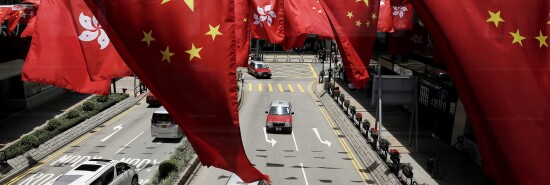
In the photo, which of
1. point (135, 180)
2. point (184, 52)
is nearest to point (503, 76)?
point (184, 52)

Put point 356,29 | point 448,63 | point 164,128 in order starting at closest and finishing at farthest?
point 448,63, point 356,29, point 164,128

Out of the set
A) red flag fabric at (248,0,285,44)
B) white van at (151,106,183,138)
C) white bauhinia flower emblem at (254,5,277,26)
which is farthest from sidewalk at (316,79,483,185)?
white bauhinia flower emblem at (254,5,277,26)

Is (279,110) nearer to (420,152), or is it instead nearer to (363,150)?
(363,150)

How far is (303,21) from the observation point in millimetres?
10172

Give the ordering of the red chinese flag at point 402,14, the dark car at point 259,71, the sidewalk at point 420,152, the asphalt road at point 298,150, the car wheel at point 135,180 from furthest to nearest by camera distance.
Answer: the dark car at point 259,71, the asphalt road at point 298,150, the sidewalk at point 420,152, the car wheel at point 135,180, the red chinese flag at point 402,14

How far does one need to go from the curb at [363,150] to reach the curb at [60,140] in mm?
16438

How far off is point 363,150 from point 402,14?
13.9 m

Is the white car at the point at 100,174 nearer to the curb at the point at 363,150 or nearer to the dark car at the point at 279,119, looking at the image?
the dark car at the point at 279,119

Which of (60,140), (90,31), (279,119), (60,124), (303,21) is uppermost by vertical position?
(303,21)

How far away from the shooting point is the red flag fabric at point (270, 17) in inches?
405

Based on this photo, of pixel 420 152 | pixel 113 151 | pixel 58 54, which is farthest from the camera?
pixel 113 151

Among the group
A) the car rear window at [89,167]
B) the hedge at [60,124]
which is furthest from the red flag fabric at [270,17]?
the hedge at [60,124]

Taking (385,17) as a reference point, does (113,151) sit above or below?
below

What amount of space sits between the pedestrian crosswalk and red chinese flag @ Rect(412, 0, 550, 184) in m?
36.2
